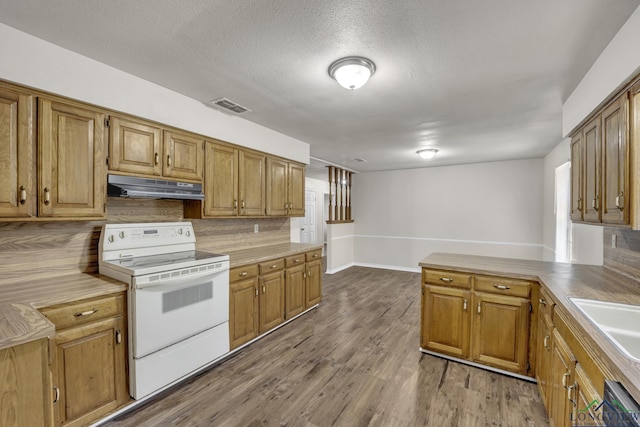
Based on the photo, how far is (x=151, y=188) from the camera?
7.88 feet

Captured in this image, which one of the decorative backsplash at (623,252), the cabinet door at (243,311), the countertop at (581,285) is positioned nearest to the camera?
the countertop at (581,285)

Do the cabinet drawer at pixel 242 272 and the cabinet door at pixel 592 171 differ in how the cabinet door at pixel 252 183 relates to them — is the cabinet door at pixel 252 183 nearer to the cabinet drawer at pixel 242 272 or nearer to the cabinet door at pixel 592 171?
the cabinet drawer at pixel 242 272

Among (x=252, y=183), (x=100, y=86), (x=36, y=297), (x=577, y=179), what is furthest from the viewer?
(x=252, y=183)

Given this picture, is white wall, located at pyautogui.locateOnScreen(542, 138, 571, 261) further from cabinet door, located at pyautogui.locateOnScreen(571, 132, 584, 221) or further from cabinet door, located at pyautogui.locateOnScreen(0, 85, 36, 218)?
cabinet door, located at pyautogui.locateOnScreen(0, 85, 36, 218)

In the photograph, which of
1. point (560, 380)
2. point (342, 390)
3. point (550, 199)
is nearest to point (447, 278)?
point (560, 380)

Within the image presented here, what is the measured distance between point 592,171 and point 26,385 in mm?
3619

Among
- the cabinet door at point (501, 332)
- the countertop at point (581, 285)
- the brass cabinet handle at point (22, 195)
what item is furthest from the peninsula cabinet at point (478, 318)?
the brass cabinet handle at point (22, 195)

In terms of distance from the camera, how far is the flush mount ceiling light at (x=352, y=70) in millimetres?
1996

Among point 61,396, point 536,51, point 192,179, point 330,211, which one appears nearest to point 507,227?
point 330,211

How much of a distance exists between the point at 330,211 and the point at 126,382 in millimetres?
4846

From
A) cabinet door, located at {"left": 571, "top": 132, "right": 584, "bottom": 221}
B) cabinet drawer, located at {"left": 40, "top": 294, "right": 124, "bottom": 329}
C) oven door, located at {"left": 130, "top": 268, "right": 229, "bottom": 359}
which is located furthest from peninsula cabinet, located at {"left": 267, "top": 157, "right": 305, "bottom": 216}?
cabinet door, located at {"left": 571, "top": 132, "right": 584, "bottom": 221}

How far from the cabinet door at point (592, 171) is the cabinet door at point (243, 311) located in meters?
3.01

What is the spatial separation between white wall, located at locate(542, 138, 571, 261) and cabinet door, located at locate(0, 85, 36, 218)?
5.78m

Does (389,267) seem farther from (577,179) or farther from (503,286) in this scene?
(577,179)
